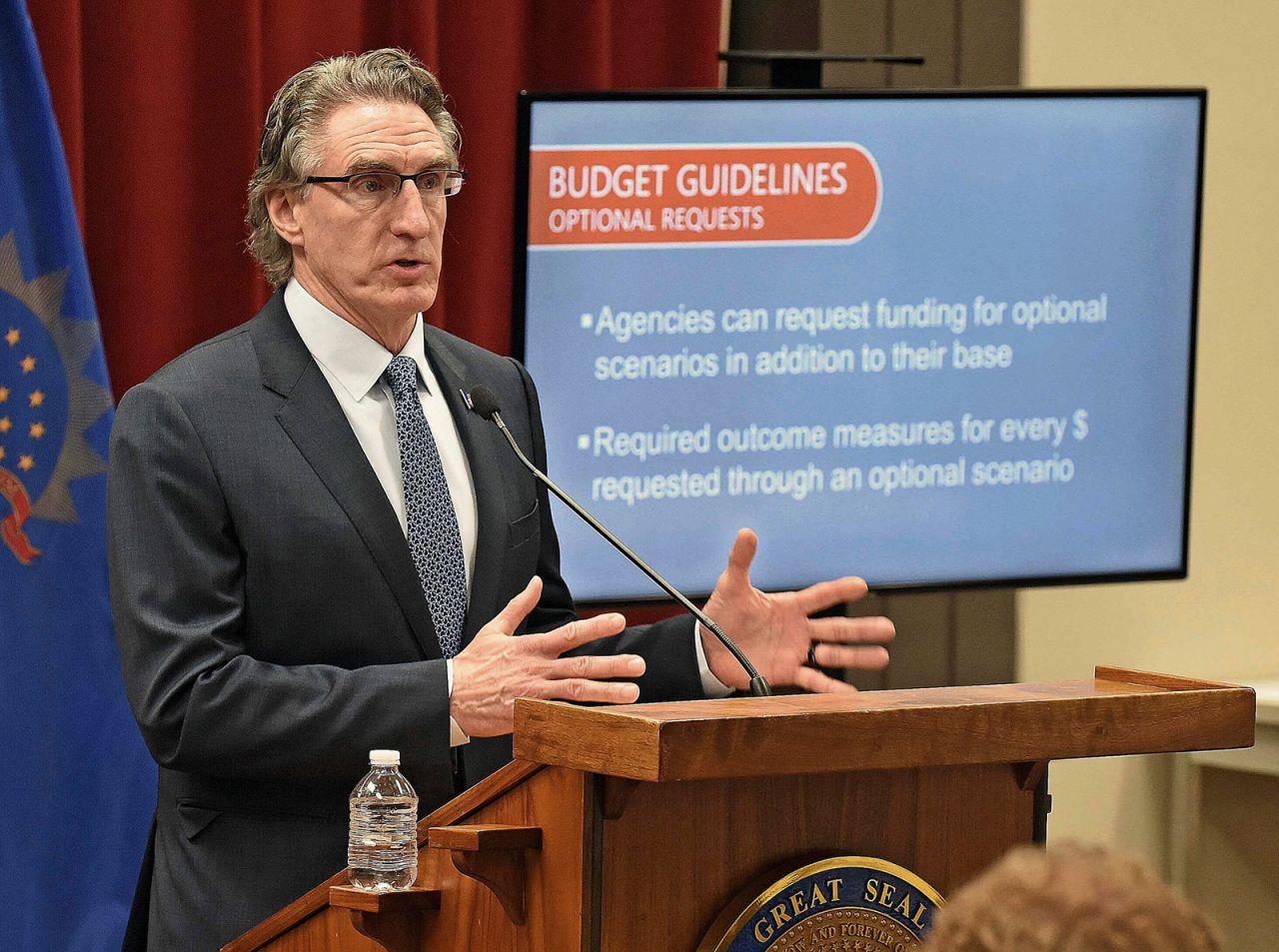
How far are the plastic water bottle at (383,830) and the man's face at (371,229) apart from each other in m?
0.78

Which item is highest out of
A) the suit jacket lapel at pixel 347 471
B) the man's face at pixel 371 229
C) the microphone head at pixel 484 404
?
the man's face at pixel 371 229

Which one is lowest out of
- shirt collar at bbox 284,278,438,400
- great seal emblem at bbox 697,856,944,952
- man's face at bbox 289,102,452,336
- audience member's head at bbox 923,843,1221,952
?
great seal emblem at bbox 697,856,944,952

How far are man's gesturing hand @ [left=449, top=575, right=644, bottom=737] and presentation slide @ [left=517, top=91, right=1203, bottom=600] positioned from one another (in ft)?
4.98

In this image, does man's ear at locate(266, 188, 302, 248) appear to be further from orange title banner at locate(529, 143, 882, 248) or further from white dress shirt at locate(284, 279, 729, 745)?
orange title banner at locate(529, 143, 882, 248)

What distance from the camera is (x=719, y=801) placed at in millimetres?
1576

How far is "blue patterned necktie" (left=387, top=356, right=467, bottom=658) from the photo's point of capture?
2371 mm

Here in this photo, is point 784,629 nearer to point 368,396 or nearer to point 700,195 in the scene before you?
point 368,396

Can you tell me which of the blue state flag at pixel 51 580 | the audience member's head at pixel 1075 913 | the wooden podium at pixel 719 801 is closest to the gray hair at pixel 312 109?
the blue state flag at pixel 51 580

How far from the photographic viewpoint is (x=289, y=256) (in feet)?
8.50

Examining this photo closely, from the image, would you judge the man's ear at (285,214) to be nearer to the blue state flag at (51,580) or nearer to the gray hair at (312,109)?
the gray hair at (312,109)

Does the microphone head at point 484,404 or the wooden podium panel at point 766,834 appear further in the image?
the microphone head at point 484,404

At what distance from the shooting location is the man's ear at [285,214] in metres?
2.52

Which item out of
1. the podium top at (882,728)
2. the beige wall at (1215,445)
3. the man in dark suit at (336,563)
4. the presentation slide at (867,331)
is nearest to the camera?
the podium top at (882,728)

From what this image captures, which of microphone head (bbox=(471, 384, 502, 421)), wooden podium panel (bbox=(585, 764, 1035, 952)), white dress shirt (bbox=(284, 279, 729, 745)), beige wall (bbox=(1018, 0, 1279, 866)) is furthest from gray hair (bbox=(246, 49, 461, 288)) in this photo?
beige wall (bbox=(1018, 0, 1279, 866))
